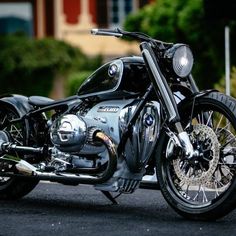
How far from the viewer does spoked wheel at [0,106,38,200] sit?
347 inches

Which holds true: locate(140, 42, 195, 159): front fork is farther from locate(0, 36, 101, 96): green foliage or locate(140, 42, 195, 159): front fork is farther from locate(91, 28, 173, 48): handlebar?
locate(0, 36, 101, 96): green foliage

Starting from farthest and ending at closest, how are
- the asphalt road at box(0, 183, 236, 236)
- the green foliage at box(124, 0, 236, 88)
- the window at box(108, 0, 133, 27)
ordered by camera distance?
the window at box(108, 0, 133, 27) → the green foliage at box(124, 0, 236, 88) → the asphalt road at box(0, 183, 236, 236)

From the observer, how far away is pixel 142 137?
26.0 feet

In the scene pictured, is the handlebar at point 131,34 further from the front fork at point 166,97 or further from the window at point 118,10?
the window at point 118,10

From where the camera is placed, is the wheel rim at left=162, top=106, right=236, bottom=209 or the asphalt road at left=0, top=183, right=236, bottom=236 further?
the wheel rim at left=162, top=106, right=236, bottom=209

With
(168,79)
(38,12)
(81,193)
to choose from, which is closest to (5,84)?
(38,12)

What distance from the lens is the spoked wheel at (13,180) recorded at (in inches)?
347

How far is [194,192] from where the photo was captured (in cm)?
770

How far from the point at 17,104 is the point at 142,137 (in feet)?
4.63

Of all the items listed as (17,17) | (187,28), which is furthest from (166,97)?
(17,17)

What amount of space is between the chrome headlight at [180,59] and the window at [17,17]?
30673 millimetres

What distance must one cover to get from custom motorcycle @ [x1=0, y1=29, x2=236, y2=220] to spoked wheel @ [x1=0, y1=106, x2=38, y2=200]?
0.10m

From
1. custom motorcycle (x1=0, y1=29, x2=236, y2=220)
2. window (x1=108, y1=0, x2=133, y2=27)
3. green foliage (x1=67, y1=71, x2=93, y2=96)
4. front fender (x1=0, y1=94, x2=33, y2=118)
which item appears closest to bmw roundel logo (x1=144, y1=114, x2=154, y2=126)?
custom motorcycle (x1=0, y1=29, x2=236, y2=220)

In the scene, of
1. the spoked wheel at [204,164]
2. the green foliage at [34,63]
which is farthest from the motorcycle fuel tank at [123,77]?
the green foliage at [34,63]
